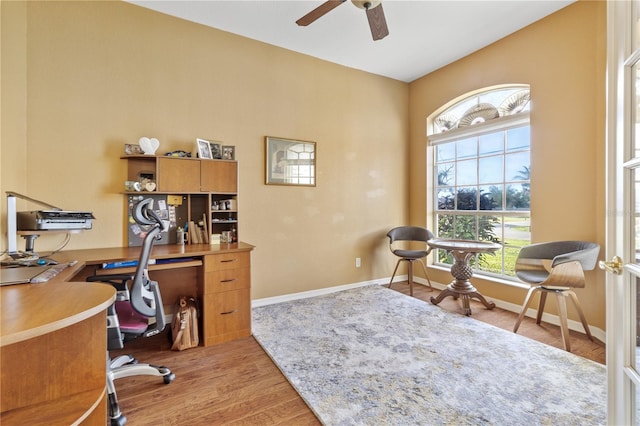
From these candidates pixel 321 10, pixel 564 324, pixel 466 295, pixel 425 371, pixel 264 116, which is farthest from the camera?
pixel 264 116

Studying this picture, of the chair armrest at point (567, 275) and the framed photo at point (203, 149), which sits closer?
the chair armrest at point (567, 275)

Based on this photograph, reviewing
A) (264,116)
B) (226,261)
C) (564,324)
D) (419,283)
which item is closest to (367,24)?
(264,116)

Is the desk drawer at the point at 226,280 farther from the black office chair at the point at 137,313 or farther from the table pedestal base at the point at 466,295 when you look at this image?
the table pedestal base at the point at 466,295

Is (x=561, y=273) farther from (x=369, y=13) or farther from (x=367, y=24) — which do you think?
(x=367, y=24)

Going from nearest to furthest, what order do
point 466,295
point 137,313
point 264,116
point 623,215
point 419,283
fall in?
point 623,215 → point 137,313 → point 466,295 → point 264,116 → point 419,283

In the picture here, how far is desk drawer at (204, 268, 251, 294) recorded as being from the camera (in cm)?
249

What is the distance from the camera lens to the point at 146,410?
5.52 feet

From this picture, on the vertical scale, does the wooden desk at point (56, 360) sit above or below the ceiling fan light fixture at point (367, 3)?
below

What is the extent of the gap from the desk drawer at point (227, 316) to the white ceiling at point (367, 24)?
107 inches

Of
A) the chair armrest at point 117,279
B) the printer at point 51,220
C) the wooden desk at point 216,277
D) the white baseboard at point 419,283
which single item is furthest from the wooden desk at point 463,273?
the printer at point 51,220

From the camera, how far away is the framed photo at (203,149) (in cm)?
284

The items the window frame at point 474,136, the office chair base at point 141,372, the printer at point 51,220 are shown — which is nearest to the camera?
the office chair base at point 141,372

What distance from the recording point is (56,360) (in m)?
1.09

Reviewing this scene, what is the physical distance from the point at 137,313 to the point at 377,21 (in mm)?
2720
